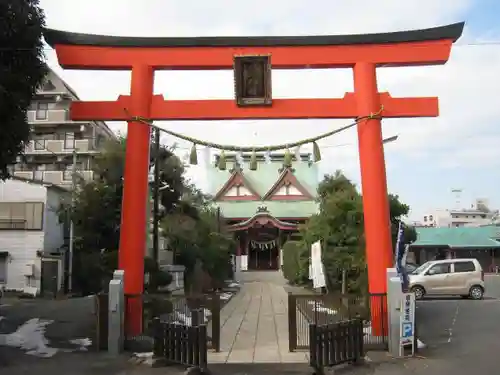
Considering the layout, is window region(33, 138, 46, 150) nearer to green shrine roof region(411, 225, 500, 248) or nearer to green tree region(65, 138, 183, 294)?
green tree region(65, 138, 183, 294)

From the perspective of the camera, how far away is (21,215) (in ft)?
85.2

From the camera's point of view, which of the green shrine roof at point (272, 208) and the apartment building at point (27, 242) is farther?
the green shrine roof at point (272, 208)

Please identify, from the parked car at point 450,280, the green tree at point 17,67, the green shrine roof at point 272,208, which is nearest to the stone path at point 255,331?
the green tree at point 17,67

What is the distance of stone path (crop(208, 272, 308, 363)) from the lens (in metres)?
10.7

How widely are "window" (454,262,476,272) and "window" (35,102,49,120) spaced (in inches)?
1097

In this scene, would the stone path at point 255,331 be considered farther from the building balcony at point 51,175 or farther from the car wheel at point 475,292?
the building balcony at point 51,175

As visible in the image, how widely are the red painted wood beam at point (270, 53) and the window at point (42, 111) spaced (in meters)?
25.5

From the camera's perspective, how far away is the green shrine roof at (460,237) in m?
42.7

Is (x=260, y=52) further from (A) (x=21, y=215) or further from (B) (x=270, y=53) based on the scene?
(A) (x=21, y=215)

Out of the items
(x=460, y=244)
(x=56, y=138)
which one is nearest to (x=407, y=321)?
(x=56, y=138)

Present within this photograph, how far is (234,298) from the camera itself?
25.3 metres

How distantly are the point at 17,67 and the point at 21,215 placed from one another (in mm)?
17507

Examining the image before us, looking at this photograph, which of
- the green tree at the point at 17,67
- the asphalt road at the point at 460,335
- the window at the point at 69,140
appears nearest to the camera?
the green tree at the point at 17,67

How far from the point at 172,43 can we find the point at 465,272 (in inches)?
634
